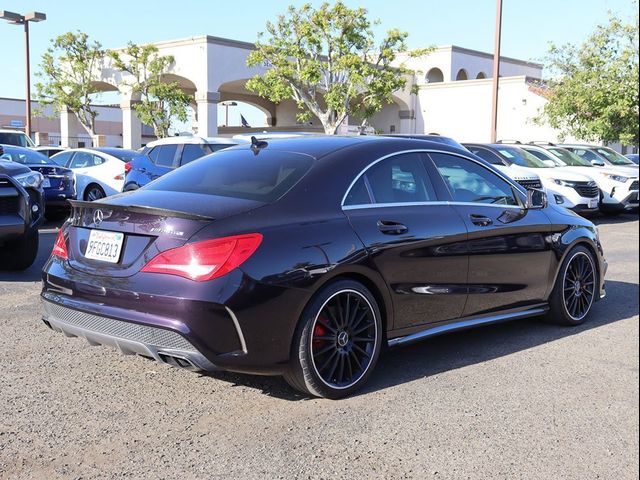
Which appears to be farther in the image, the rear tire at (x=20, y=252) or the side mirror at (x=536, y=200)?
the rear tire at (x=20, y=252)

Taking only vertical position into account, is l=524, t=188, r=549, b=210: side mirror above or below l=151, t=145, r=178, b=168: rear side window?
below

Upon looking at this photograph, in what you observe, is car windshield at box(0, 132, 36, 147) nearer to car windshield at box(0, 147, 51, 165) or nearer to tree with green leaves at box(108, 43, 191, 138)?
car windshield at box(0, 147, 51, 165)

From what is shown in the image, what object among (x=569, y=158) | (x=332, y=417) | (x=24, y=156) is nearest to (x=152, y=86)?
(x=24, y=156)

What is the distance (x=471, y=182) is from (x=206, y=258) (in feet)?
8.01

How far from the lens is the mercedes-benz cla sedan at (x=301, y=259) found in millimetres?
3752

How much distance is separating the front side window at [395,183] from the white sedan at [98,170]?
11.1 meters

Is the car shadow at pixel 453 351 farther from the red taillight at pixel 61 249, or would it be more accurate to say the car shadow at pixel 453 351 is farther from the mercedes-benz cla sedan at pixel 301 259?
the red taillight at pixel 61 249

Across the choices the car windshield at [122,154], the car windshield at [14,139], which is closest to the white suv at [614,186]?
the car windshield at [122,154]

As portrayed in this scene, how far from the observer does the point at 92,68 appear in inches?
1347

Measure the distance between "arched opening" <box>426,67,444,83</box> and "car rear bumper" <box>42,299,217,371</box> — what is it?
141 ft

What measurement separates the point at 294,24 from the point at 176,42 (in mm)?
5925

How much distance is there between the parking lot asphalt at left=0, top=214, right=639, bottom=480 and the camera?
333cm

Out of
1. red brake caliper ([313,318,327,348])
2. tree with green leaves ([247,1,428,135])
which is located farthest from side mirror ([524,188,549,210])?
tree with green leaves ([247,1,428,135])

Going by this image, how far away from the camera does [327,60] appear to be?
1172 inches
